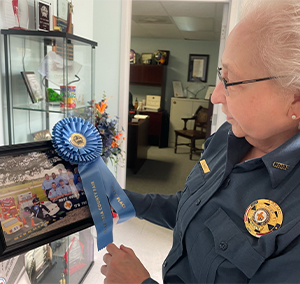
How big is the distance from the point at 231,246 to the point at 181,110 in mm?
6116

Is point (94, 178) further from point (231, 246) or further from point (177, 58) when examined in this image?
point (177, 58)

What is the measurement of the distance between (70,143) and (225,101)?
1.82ft

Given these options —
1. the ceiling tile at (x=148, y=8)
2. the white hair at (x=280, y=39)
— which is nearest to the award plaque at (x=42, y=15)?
the white hair at (x=280, y=39)

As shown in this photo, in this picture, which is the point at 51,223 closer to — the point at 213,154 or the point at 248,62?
the point at 213,154

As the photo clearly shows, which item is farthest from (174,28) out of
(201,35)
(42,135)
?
(42,135)

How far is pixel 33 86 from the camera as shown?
5.87ft

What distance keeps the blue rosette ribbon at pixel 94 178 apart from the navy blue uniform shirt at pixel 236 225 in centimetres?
24

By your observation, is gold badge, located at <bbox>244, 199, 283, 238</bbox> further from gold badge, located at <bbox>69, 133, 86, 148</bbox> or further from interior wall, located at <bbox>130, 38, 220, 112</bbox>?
interior wall, located at <bbox>130, 38, 220, 112</bbox>

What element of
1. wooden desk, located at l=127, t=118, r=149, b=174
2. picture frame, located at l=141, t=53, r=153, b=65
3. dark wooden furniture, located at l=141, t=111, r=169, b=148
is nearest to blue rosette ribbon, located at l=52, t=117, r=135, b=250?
wooden desk, located at l=127, t=118, r=149, b=174

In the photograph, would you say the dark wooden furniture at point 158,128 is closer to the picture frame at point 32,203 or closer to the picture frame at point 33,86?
the picture frame at point 33,86

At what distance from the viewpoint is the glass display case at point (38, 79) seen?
170 cm

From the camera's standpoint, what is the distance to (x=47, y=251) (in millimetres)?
1699

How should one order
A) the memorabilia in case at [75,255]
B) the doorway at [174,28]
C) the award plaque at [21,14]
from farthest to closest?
1. the doorway at [174,28]
2. the memorabilia in case at [75,255]
3. the award plaque at [21,14]

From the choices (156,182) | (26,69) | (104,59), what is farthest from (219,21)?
(26,69)
